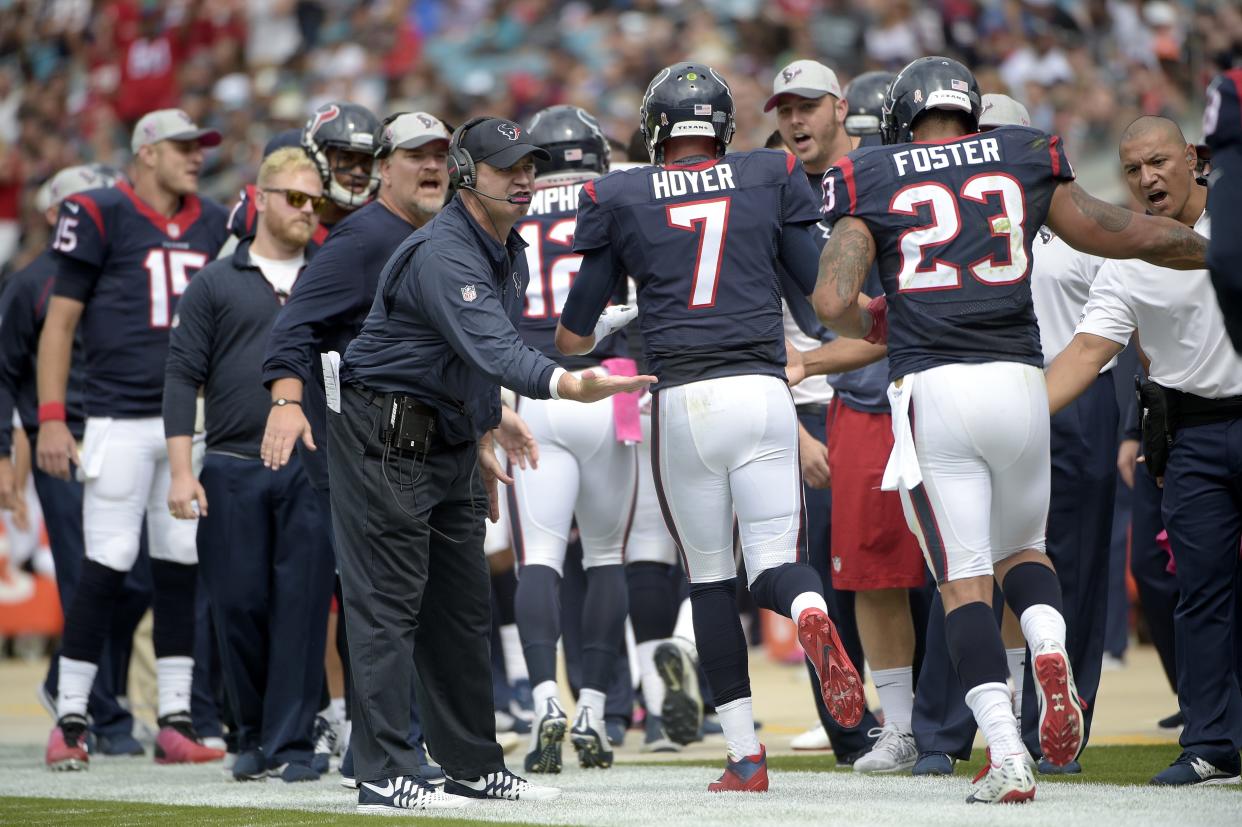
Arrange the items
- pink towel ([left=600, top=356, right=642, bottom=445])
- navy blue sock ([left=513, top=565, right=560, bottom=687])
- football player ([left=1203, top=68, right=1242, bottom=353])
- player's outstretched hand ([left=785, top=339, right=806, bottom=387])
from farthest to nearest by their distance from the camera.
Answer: pink towel ([left=600, top=356, right=642, bottom=445])
navy blue sock ([left=513, top=565, right=560, bottom=687])
player's outstretched hand ([left=785, top=339, right=806, bottom=387])
football player ([left=1203, top=68, right=1242, bottom=353])

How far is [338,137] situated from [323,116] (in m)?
0.14

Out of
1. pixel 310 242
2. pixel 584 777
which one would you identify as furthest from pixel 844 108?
pixel 584 777

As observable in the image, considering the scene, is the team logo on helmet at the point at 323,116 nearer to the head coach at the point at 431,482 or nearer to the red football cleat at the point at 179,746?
the head coach at the point at 431,482

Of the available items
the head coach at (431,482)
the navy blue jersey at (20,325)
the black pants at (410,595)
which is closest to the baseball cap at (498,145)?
the head coach at (431,482)

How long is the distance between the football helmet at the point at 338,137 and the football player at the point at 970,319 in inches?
93.9

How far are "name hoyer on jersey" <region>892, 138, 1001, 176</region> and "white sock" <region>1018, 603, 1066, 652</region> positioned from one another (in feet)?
4.26

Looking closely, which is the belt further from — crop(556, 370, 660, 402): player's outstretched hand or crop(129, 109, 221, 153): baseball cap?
crop(129, 109, 221, 153): baseball cap

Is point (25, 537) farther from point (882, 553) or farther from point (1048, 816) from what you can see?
point (1048, 816)

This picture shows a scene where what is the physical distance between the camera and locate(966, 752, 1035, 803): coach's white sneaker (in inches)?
180

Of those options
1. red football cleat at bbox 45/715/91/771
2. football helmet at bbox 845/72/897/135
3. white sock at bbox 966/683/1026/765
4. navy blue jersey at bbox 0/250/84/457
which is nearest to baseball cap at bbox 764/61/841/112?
football helmet at bbox 845/72/897/135

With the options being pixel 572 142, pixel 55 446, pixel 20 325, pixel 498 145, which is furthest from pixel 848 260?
pixel 20 325

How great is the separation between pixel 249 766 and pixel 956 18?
41.2ft

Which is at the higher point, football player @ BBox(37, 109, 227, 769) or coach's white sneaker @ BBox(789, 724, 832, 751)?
football player @ BBox(37, 109, 227, 769)

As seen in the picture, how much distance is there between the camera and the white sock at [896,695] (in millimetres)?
6159
